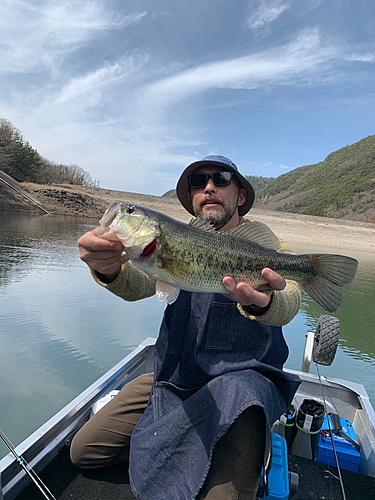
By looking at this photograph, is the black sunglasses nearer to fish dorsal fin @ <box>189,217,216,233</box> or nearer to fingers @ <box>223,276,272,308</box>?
fish dorsal fin @ <box>189,217,216,233</box>

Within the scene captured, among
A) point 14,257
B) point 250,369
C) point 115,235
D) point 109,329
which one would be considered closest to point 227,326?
point 250,369

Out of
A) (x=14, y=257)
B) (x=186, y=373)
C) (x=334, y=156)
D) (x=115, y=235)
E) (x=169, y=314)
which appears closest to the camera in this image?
(x=115, y=235)

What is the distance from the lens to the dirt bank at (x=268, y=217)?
39250 mm

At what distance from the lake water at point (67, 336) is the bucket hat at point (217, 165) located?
3.40 metres

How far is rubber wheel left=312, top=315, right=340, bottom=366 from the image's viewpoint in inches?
126

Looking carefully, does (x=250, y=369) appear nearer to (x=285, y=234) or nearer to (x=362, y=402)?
(x=362, y=402)

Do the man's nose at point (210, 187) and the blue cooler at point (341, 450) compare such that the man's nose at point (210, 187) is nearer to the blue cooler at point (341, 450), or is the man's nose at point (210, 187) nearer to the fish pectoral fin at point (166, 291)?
the fish pectoral fin at point (166, 291)

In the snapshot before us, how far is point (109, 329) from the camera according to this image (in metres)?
7.59

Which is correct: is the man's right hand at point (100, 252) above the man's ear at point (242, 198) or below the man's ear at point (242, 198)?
below

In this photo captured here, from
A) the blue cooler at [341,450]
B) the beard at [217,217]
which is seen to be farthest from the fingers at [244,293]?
the blue cooler at [341,450]

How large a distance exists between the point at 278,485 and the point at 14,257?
1357 cm

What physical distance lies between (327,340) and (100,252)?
96.1 inches

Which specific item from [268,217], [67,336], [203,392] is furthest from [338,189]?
[203,392]

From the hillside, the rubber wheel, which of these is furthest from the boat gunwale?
the hillside
